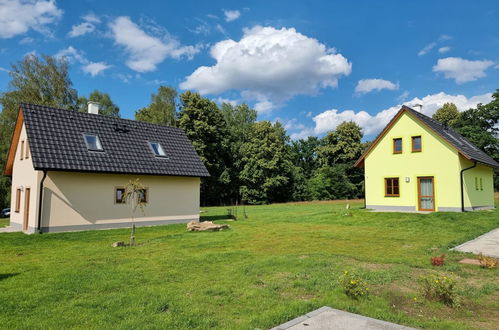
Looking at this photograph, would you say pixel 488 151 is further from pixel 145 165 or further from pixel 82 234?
pixel 82 234

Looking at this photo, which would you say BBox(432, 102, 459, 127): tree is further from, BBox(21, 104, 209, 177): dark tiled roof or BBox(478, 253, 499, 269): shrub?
BBox(478, 253, 499, 269): shrub

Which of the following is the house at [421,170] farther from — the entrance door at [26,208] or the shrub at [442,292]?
the entrance door at [26,208]

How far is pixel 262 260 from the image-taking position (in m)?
7.81

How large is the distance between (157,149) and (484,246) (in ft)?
52.2

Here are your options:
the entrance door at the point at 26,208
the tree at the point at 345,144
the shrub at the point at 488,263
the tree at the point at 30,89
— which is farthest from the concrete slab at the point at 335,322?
the tree at the point at 345,144

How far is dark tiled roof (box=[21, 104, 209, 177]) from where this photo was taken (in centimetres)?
1441

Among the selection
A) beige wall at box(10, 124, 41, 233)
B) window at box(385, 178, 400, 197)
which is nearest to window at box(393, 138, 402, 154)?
window at box(385, 178, 400, 197)

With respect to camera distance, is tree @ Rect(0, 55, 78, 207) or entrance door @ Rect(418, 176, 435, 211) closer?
entrance door @ Rect(418, 176, 435, 211)

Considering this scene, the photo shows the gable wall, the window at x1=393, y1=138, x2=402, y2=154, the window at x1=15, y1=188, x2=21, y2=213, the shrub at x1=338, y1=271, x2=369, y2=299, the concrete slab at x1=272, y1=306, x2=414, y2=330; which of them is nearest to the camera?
the concrete slab at x1=272, y1=306, x2=414, y2=330

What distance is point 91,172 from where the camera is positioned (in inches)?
583

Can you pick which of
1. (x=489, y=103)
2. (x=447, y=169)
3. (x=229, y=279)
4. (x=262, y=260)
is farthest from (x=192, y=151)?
(x=489, y=103)

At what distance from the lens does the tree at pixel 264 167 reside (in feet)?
147

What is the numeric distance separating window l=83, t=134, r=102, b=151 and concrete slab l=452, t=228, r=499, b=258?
15.9m

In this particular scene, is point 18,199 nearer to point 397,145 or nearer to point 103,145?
point 103,145
